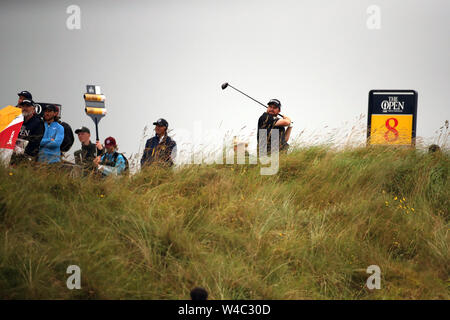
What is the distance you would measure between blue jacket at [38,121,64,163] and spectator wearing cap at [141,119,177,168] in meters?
1.55

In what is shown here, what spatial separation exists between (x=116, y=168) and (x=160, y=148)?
109cm

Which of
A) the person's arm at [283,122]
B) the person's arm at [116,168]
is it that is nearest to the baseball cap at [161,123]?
the person's arm at [116,168]

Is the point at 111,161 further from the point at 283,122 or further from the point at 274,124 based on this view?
the point at 283,122

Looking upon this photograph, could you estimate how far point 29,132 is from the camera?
284 inches

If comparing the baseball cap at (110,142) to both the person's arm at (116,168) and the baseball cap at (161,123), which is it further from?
the baseball cap at (161,123)

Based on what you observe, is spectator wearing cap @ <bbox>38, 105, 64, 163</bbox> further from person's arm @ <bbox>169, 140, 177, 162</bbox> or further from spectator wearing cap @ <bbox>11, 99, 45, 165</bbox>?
person's arm @ <bbox>169, 140, 177, 162</bbox>

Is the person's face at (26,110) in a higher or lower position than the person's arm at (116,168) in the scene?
higher

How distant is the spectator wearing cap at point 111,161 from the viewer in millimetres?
6602

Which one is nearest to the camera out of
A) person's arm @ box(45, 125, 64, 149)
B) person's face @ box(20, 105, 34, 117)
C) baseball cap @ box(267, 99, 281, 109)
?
person's arm @ box(45, 125, 64, 149)

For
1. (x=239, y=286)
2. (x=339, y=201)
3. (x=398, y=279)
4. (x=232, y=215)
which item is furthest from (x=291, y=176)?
(x=239, y=286)

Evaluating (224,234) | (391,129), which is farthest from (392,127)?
(224,234)

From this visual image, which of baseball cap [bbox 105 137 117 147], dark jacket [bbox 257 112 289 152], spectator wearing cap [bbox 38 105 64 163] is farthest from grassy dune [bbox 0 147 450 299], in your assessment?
baseball cap [bbox 105 137 117 147]

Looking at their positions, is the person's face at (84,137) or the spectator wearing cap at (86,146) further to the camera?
the person's face at (84,137)

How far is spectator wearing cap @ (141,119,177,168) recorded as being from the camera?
716 cm
